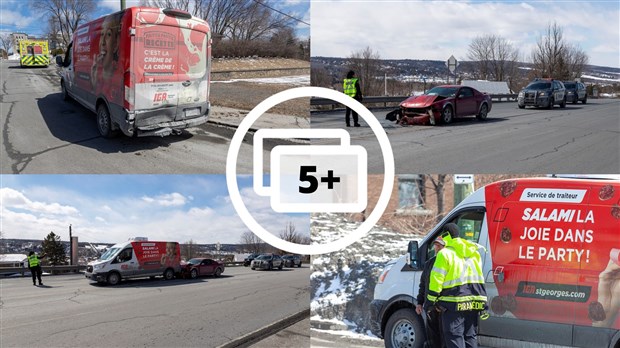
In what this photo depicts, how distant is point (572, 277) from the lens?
581 centimetres

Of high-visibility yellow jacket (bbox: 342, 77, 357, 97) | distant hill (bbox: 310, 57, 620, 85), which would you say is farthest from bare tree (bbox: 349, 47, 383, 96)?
high-visibility yellow jacket (bbox: 342, 77, 357, 97)

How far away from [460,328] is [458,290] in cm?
42

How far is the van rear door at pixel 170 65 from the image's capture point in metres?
11.6

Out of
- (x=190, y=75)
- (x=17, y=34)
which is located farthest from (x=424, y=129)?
(x=17, y=34)

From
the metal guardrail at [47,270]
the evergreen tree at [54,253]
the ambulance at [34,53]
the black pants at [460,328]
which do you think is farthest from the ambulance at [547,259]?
the ambulance at [34,53]

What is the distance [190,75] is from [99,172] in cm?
319

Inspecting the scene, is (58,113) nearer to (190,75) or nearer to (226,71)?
(190,75)

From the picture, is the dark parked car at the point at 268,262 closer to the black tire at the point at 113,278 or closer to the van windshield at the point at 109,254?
the black tire at the point at 113,278

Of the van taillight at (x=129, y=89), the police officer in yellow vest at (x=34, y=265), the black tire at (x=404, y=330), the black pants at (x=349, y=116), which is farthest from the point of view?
the black pants at (x=349, y=116)

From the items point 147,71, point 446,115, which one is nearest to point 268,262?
point 446,115

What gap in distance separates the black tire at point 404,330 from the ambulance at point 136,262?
14614mm

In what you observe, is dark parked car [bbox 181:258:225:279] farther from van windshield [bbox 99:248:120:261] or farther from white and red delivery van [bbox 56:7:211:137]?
white and red delivery van [bbox 56:7:211:137]

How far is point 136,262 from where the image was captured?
69.0 ft

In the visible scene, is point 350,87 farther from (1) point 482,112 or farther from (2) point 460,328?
(2) point 460,328
